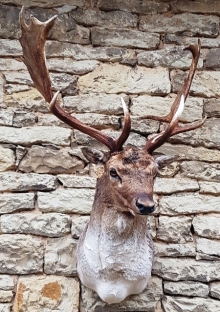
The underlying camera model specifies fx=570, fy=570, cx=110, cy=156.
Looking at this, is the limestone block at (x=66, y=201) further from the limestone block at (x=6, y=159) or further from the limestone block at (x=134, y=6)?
the limestone block at (x=134, y=6)

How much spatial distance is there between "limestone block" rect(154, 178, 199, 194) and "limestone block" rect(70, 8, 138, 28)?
94 cm

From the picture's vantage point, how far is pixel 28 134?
118 inches

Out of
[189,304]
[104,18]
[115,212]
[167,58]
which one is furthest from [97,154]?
[104,18]

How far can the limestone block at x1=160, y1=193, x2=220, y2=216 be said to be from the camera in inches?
116

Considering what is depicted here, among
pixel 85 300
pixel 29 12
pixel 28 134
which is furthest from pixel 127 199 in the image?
pixel 29 12

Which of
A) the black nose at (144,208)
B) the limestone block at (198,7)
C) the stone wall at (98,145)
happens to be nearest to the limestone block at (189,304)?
the stone wall at (98,145)

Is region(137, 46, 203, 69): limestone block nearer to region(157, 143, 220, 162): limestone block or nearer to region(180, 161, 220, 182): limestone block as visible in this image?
region(157, 143, 220, 162): limestone block

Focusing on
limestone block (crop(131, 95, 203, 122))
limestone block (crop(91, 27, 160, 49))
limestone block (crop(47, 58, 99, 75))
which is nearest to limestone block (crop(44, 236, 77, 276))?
limestone block (crop(131, 95, 203, 122))

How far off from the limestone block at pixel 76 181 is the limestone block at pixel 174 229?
404 millimetres

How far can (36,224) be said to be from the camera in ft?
9.32

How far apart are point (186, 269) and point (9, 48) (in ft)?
4.99

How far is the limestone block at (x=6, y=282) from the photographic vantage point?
273cm

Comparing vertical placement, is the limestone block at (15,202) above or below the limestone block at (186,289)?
above

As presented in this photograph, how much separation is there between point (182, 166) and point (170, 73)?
0.55 m
